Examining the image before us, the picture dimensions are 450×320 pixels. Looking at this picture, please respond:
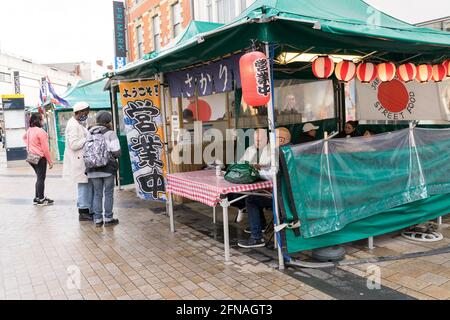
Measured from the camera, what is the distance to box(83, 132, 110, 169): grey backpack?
20.6 feet

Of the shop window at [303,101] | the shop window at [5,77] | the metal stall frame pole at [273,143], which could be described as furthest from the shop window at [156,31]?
the shop window at [5,77]

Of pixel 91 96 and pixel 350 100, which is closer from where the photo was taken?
pixel 350 100

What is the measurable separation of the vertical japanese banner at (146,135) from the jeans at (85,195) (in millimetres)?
848

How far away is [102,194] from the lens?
6.69 meters

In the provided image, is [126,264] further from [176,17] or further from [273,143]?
[176,17]

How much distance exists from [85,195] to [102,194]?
627 mm

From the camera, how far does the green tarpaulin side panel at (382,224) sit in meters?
4.54

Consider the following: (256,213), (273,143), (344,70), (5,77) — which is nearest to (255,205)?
(256,213)

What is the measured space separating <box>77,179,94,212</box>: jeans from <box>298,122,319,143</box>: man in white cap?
4097mm

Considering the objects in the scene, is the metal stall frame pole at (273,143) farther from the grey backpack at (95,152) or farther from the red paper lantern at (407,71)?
the red paper lantern at (407,71)

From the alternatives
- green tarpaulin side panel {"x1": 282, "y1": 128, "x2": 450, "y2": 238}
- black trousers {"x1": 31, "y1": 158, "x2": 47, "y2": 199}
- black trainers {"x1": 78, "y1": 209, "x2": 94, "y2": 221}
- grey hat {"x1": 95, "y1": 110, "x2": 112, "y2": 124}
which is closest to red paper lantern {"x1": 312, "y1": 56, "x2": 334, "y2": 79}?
green tarpaulin side panel {"x1": 282, "y1": 128, "x2": 450, "y2": 238}

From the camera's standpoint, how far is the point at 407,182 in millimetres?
5094

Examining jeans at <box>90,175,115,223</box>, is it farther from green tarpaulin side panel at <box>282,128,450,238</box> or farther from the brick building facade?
the brick building facade
